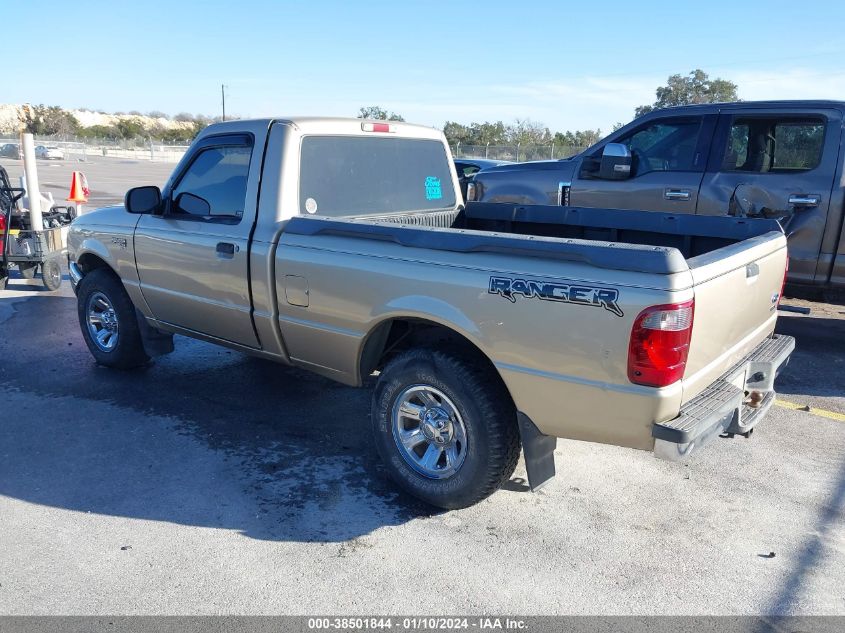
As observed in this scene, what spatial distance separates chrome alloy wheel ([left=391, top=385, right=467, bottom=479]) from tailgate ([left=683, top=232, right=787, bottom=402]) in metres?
1.15

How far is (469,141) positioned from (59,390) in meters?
42.4

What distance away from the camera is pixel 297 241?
13.6 ft

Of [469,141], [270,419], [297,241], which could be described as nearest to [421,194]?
[297,241]

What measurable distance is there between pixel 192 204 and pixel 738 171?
4762 millimetres

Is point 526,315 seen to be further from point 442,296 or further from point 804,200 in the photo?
point 804,200

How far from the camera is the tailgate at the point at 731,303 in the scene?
10.1ft

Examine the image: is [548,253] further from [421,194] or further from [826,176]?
[826,176]

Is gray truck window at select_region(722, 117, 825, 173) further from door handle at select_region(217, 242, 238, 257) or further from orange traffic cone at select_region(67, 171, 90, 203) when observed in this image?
orange traffic cone at select_region(67, 171, 90, 203)

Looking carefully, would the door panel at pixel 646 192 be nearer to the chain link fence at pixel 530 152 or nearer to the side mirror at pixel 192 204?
the side mirror at pixel 192 204

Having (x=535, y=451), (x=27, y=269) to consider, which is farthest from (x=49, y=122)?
(x=535, y=451)

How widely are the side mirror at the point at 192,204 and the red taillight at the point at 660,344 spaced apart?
10.1 ft

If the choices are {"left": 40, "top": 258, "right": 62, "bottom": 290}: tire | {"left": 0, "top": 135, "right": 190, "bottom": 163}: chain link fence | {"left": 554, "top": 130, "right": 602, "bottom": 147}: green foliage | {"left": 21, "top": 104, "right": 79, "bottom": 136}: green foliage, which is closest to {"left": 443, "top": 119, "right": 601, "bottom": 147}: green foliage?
{"left": 554, "top": 130, "right": 602, "bottom": 147}: green foliage

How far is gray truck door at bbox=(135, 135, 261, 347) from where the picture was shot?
14.8 feet

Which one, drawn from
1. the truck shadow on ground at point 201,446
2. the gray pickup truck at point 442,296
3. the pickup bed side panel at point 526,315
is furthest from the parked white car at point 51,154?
the pickup bed side panel at point 526,315
